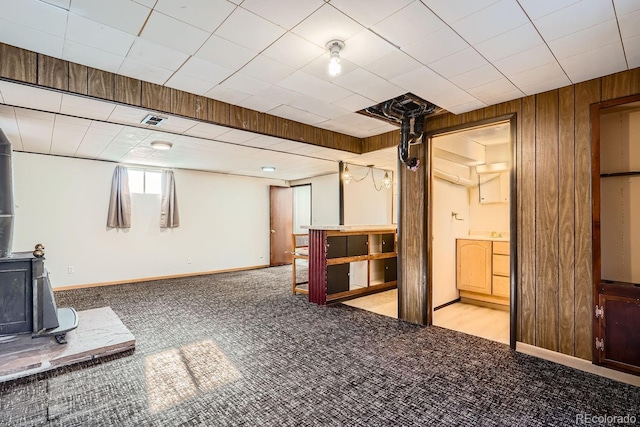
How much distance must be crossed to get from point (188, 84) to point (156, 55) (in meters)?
0.53

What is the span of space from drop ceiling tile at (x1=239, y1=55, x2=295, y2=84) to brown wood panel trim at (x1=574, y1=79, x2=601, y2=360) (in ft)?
8.27

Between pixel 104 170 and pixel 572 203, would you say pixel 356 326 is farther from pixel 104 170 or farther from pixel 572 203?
pixel 104 170

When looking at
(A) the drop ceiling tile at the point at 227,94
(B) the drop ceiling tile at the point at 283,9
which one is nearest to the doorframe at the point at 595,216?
(B) the drop ceiling tile at the point at 283,9

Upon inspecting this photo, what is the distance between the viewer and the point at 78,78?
2512 mm

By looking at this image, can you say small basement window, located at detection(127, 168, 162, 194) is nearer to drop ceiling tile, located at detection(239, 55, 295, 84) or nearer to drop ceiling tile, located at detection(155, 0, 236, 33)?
drop ceiling tile, located at detection(239, 55, 295, 84)

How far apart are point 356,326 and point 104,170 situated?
18.2 ft

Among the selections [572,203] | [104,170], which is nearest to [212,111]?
[572,203]

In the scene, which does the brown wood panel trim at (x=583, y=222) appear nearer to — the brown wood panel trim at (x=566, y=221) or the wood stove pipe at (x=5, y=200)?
the brown wood panel trim at (x=566, y=221)

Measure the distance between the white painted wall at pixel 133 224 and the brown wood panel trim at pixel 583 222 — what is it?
21.8 ft

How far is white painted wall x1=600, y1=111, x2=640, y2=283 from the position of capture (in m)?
2.70

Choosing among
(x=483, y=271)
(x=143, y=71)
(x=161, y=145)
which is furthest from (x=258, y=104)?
(x=483, y=271)

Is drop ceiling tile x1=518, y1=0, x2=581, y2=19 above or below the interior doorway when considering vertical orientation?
above

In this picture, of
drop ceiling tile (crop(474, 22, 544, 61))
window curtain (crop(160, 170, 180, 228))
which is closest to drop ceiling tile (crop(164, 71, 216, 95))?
drop ceiling tile (crop(474, 22, 544, 61))

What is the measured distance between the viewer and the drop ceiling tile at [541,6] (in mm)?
1715
